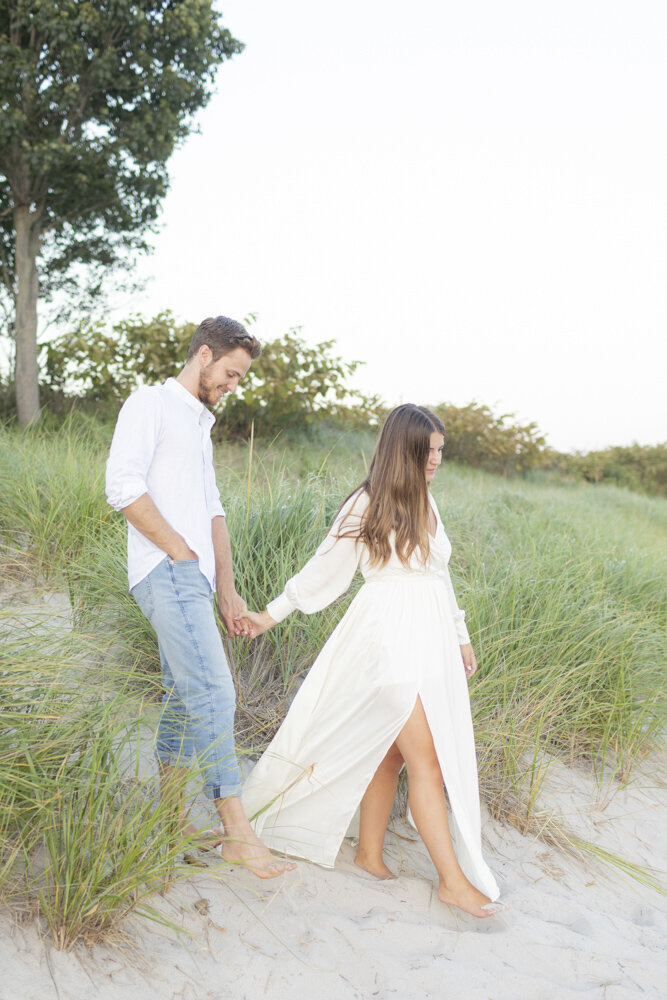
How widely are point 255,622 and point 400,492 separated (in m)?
0.84

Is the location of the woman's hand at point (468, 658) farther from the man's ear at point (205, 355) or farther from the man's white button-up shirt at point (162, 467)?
the man's ear at point (205, 355)

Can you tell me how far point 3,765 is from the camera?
2.46m

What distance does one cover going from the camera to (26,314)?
9.60 metres

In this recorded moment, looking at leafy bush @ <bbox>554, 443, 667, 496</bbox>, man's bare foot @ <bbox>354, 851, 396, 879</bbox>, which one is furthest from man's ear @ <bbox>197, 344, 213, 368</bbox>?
leafy bush @ <bbox>554, 443, 667, 496</bbox>

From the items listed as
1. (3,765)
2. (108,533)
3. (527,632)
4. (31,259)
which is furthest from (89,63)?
(3,765)

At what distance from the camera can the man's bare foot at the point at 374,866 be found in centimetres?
318

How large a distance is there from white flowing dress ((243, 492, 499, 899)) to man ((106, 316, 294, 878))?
0.23 metres

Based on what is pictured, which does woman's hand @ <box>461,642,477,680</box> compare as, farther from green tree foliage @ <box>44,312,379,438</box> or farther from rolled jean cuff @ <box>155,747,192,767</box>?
green tree foliage @ <box>44,312,379,438</box>

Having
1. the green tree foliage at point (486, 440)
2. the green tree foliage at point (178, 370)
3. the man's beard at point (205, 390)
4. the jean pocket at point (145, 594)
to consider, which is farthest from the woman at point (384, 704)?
the green tree foliage at point (486, 440)

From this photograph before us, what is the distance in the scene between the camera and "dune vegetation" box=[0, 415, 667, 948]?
2438 millimetres

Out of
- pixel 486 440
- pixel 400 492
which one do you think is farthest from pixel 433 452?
pixel 486 440

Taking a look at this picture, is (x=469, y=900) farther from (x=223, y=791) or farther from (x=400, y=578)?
(x=400, y=578)

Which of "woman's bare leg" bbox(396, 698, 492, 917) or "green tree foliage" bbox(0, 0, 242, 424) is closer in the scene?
"woman's bare leg" bbox(396, 698, 492, 917)

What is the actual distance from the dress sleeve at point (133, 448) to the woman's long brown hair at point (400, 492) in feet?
2.83
